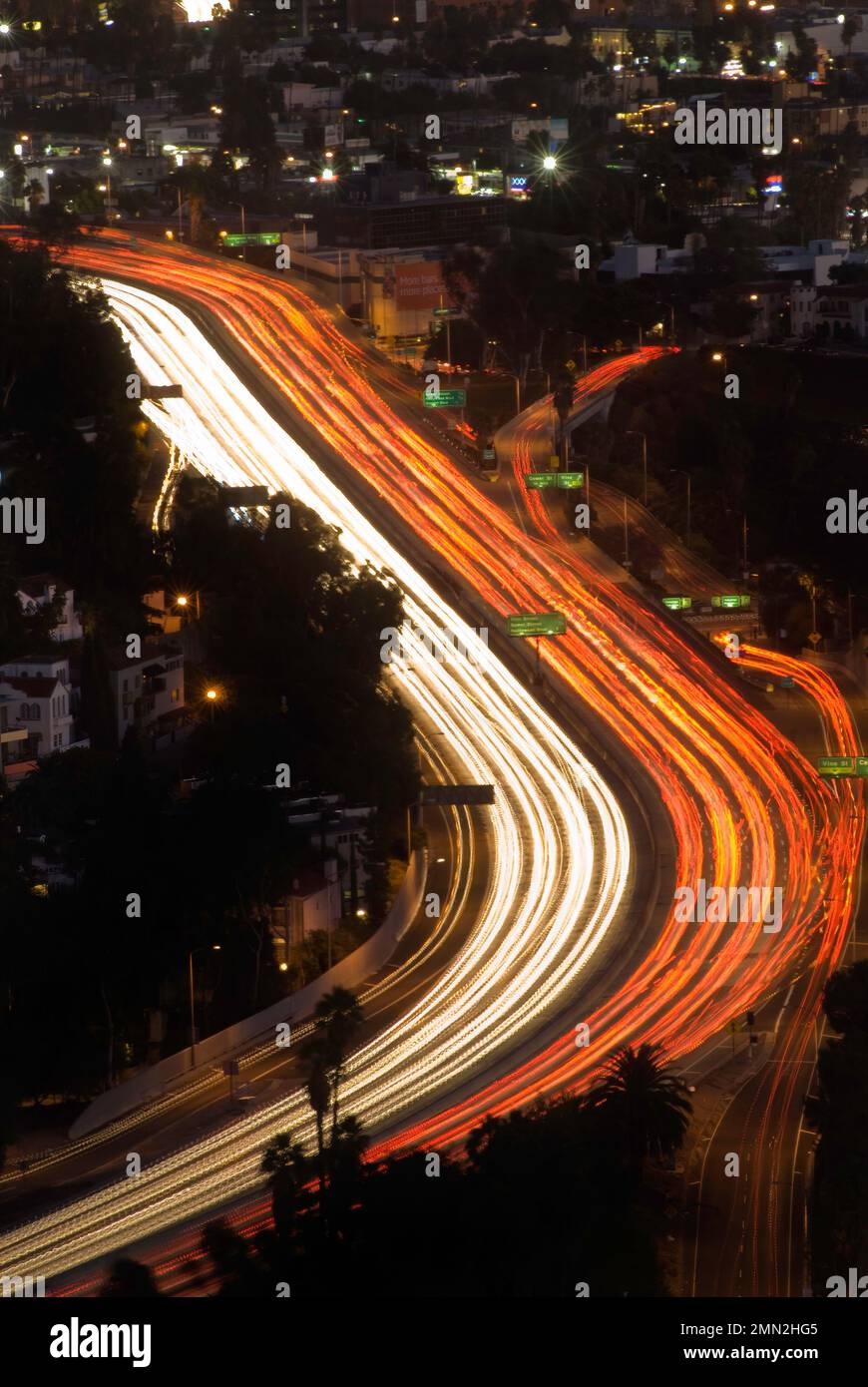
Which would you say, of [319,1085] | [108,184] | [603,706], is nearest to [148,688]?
[603,706]

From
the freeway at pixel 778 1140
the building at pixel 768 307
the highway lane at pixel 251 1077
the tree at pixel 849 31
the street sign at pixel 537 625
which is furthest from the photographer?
the tree at pixel 849 31

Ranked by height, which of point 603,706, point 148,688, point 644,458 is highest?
point 644,458

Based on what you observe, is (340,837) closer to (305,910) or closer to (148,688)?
(305,910)

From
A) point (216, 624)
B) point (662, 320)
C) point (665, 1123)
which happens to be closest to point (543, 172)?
point (662, 320)

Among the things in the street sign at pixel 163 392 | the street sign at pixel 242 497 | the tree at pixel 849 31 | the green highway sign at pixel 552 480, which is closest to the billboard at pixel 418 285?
the street sign at pixel 163 392

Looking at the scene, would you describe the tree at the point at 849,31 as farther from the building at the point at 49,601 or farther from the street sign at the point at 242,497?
the building at the point at 49,601
